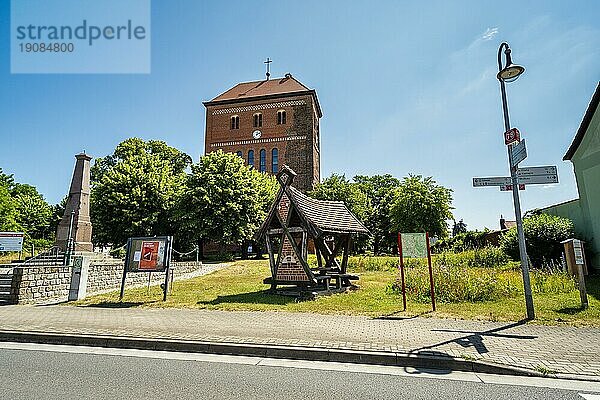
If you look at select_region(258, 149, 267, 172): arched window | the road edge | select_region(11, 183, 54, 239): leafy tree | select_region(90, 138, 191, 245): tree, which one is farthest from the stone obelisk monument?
select_region(11, 183, 54, 239): leafy tree

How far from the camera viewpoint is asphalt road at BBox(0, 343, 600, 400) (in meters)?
4.38

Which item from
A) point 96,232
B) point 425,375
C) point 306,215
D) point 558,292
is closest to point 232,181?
point 96,232

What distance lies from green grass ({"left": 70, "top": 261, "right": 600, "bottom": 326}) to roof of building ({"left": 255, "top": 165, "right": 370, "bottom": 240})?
6.83ft

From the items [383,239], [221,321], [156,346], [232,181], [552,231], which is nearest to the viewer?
[156,346]

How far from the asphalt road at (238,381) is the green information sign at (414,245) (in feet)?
16.2

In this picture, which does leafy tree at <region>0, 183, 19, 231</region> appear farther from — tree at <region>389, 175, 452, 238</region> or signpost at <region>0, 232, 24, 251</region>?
tree at <region>389, 175, 452, 238</region>

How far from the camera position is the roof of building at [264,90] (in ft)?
175

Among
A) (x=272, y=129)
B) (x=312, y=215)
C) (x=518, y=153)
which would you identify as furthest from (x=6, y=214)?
(x=518, y=153)

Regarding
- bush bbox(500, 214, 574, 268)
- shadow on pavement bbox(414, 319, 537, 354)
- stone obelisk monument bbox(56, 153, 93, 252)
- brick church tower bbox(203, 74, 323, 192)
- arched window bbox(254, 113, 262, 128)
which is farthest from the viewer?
arched window bbox(254, 113, 262, 128)

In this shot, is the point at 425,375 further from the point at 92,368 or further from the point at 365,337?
the point at 92,368

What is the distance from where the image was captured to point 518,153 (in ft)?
27.4

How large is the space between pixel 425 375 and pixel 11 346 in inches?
283

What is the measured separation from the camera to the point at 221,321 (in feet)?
27.8

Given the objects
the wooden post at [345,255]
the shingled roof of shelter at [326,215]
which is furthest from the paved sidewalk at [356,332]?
the wooden post at [345,255]
